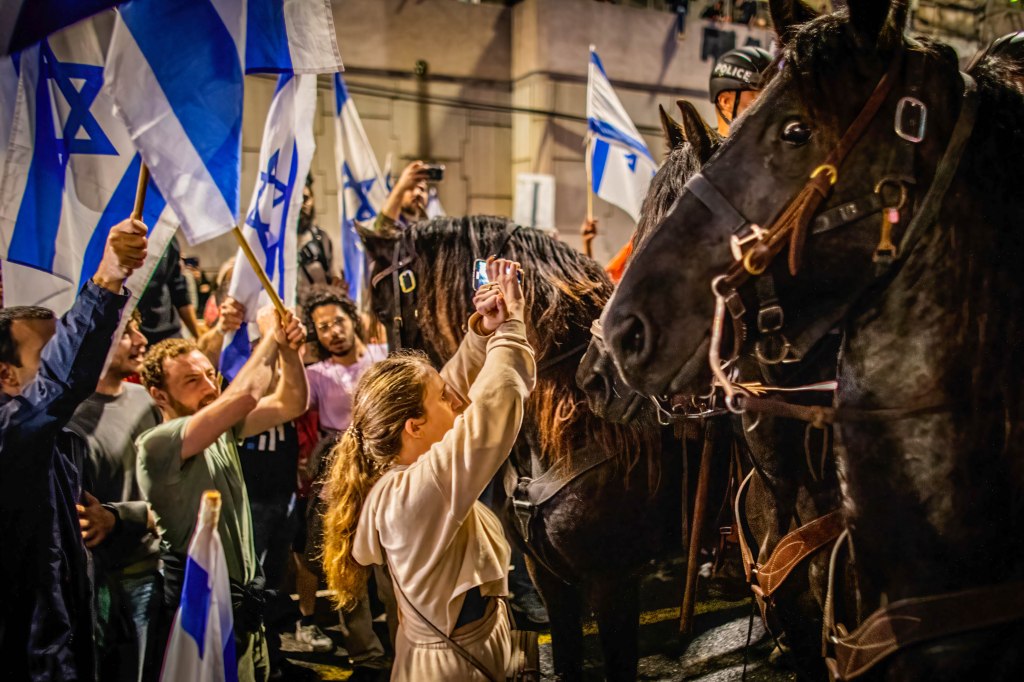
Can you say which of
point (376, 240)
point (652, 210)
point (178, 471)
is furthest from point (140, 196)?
point (652, 210)

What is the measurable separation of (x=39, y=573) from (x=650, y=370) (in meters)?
1.91

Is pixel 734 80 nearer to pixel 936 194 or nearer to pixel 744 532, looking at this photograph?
pixel 744 532

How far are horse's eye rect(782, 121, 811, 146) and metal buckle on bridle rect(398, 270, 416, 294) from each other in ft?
6.81

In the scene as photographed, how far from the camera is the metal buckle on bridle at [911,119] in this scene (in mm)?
1400

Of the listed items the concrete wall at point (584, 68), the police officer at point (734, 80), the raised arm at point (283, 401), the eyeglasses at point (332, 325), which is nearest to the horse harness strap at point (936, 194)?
the police officer at point (734, 80)

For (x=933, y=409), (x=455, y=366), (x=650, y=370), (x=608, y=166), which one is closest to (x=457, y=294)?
(x=455, y=366)

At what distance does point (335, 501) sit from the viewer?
229 centimetres

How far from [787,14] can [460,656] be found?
1.74m

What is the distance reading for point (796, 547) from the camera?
1.92m

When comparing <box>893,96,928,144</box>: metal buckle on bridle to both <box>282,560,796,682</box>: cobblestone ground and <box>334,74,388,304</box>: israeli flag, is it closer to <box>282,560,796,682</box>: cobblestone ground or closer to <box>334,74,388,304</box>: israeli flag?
<box>282,560,796,682</box>: cobblestone ground

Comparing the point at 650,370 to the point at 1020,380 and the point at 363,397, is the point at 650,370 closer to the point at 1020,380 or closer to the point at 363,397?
the point at 1020,380

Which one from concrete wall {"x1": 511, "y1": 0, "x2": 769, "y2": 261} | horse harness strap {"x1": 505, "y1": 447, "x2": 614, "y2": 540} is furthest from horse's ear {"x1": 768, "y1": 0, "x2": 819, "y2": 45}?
concrete wall {"x1": 511, "y1": 0, "x2": 769, "y2": 261}

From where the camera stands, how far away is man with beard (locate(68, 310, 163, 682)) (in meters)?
2.64

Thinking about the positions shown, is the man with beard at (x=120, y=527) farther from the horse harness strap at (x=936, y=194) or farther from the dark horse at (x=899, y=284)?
the horse harness strap at (x=936, y=194)
